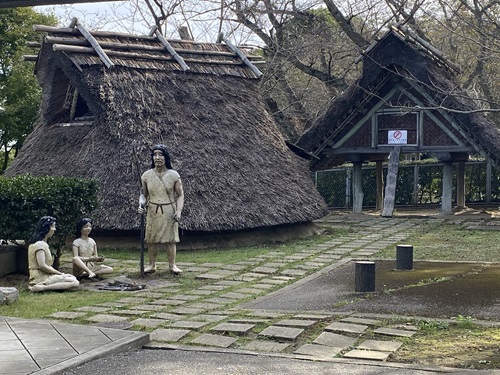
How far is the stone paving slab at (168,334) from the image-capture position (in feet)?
23.5

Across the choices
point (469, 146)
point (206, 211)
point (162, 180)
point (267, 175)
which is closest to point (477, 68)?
point (469, 146)

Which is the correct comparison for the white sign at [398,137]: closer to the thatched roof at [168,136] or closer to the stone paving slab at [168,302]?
the thatched roof at [168,136]

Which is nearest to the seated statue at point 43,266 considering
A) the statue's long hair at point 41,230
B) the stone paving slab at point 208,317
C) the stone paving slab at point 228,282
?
the statue's long hair at point 41,230

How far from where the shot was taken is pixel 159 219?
11195 mm

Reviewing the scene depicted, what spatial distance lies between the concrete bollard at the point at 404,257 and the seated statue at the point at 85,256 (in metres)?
4.25

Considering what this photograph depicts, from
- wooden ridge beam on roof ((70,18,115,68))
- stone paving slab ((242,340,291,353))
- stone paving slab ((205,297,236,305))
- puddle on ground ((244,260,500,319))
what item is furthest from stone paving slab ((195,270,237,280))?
wooden ridge beam on roof ((70,18,115,68))

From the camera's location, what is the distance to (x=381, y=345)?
22.1 ft

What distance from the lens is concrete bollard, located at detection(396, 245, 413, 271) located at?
11.0m

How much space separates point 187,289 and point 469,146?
10991 mm

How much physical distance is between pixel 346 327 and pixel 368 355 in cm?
95

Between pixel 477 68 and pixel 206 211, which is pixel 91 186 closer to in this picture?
pixel 206 211

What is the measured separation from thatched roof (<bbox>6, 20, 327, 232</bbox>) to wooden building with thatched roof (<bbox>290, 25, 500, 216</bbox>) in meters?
2.46

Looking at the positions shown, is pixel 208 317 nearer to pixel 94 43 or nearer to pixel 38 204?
pixel 38 204

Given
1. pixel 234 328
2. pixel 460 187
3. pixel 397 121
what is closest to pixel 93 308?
pixel 234 328
